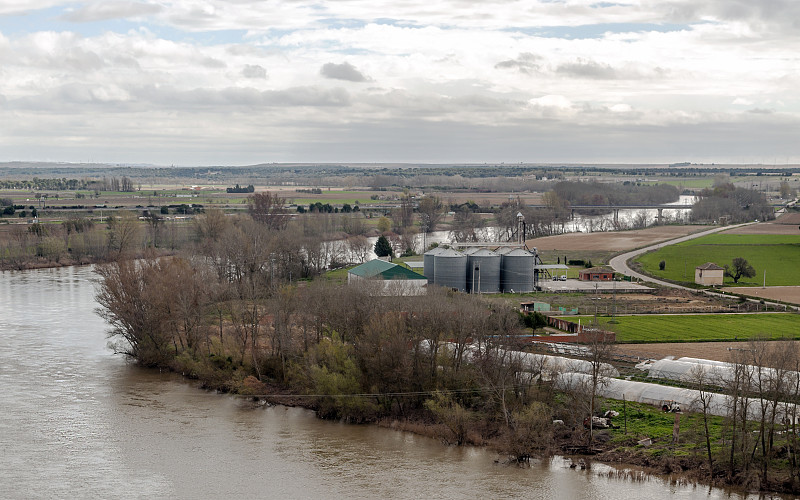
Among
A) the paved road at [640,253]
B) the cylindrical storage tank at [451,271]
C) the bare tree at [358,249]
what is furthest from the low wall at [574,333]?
the bare tree at [358,249]

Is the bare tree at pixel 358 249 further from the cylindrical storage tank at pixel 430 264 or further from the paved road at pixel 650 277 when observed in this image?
the paved road at pixel 650 277

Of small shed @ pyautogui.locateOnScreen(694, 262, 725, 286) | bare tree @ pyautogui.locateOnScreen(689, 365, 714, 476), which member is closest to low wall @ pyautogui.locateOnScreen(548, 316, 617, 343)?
bare tree @ pyautogui.locateOnScreen(689, 365, 714, 476)

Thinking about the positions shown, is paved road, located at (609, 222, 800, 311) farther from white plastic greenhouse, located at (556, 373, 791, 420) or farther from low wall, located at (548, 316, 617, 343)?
white plastic greenhouse, located at (556, 373, 791, 420)

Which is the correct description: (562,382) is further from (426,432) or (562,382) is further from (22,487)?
(22,487)

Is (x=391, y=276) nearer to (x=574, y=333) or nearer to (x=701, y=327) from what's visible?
(x=574, y=333)

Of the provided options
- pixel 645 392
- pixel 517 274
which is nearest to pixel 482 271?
pixel 517 274
